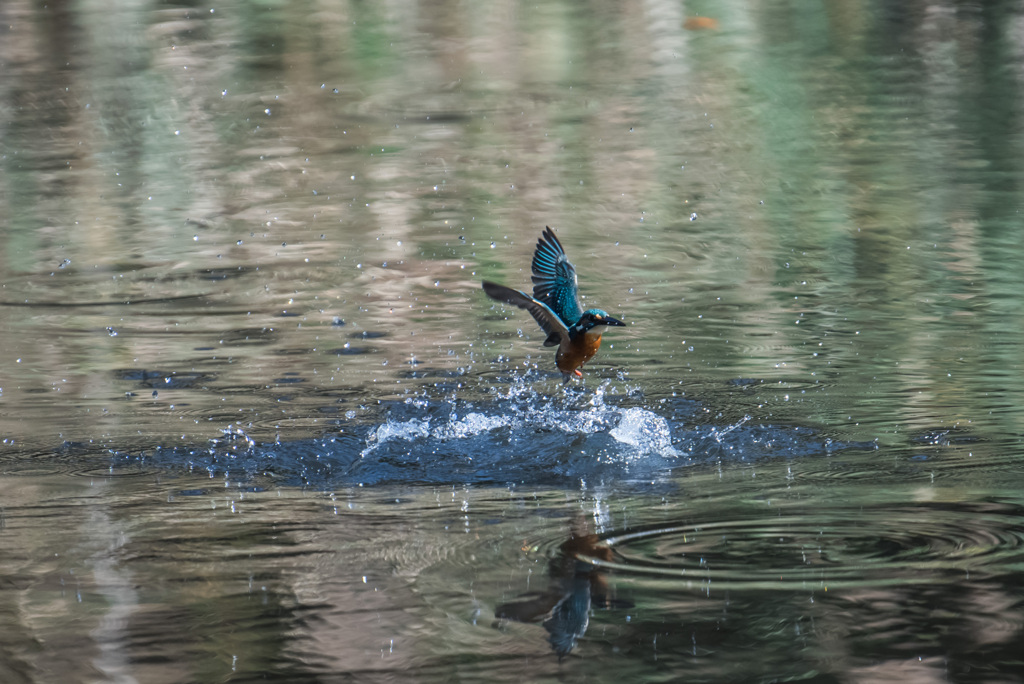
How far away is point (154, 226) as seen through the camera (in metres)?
11.9

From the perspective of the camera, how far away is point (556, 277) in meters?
6.49

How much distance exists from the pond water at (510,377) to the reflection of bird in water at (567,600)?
1 cm

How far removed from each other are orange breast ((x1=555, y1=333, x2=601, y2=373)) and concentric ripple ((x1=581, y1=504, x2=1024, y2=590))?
161 centimetres

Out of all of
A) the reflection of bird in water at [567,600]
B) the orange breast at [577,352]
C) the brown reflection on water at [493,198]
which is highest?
the reflection of bird in water at [567,600]

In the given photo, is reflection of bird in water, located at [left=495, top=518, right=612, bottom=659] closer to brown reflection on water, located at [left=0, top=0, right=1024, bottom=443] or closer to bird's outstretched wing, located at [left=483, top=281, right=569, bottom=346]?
bird's outstretched wing, located at [left=483, top=281, right=569, bottom=346]

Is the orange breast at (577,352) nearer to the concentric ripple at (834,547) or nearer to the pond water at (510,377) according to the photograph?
the pond water at (510,377)

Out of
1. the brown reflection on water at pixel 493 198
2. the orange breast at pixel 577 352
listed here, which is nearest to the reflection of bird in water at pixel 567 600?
the orange breast at pixel 577 352

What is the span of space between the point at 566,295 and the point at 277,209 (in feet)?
20.8

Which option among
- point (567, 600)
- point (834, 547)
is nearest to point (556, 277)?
point (834, 547)

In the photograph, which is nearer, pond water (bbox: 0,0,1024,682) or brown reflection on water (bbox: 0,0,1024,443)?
pond water (bbox: 0,0,1024,682)

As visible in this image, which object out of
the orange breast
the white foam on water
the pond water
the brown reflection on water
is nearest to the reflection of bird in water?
the pond water

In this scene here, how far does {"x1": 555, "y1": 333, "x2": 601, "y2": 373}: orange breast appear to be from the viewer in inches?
246

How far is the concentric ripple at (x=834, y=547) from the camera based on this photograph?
13.7 feet

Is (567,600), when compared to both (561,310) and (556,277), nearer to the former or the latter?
(561,310)
